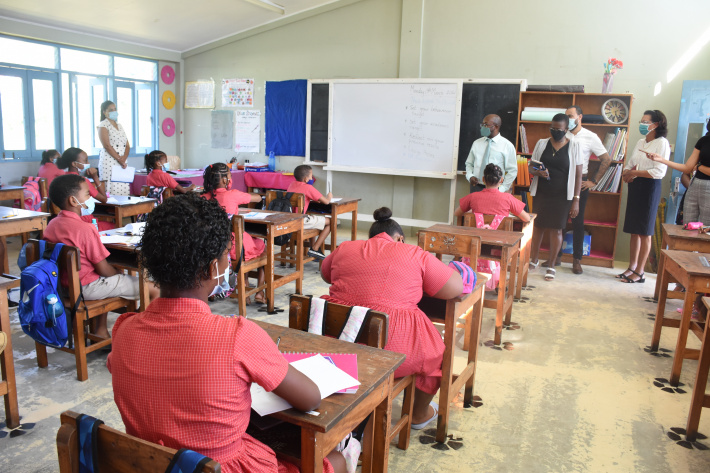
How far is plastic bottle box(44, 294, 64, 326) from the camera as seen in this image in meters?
2.69

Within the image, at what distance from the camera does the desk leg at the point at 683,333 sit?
2794 mm

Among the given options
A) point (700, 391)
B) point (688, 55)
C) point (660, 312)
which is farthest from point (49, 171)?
point (688, 55)

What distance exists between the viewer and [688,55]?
223 inches

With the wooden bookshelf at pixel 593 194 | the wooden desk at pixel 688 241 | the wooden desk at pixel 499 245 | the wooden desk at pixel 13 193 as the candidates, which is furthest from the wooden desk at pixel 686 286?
the wooden desk at pixel 13 193

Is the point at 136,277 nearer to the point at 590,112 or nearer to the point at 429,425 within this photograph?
the point at 429,425

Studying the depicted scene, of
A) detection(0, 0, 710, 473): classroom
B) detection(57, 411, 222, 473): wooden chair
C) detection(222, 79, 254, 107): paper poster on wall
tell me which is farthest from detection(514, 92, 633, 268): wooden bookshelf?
detection(57, 411, 222, 473): wooden chair

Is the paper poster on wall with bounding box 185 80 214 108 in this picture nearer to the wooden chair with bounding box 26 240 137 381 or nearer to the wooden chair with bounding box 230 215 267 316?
the wooden chair with bounding box 230 215 267 316

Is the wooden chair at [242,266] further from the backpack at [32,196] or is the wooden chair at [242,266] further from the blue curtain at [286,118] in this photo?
the blue curtain at [286,118]

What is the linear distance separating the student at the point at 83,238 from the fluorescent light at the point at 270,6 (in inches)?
183

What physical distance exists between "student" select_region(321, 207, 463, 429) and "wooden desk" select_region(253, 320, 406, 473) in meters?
0.43

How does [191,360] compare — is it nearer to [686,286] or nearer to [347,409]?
[347,409]

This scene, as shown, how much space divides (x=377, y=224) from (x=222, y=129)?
6698mm

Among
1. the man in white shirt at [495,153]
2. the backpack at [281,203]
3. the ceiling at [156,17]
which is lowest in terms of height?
the backpack at [281,203]

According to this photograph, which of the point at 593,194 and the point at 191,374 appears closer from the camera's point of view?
the point at 191,374
